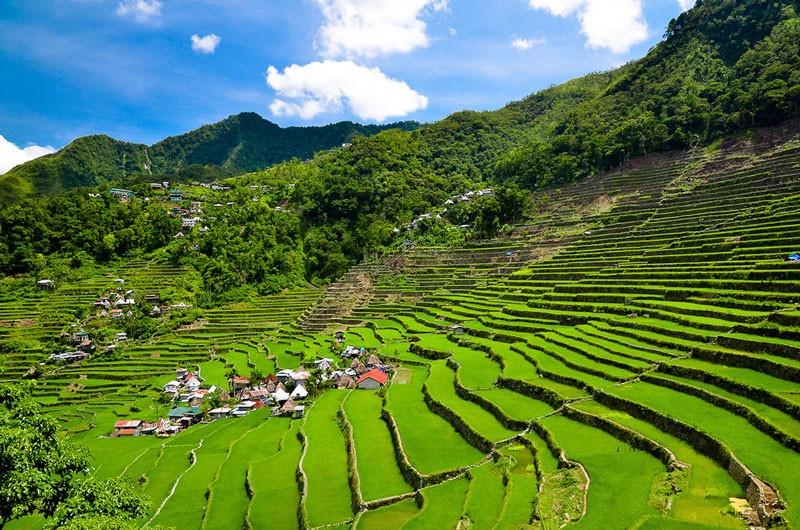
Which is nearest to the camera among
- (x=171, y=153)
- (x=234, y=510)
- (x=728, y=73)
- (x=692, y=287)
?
(x=234, y=510)

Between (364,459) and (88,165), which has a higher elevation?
(88,165)

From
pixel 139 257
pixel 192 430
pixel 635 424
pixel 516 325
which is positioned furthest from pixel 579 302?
pixel 139 257

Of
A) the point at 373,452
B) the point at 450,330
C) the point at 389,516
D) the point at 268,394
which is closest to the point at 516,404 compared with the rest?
the point at 373,452

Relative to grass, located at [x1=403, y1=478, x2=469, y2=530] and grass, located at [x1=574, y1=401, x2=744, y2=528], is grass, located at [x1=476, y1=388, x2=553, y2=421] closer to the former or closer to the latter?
grass, located at [x1=403, y1=478, x2=469, y2=530]

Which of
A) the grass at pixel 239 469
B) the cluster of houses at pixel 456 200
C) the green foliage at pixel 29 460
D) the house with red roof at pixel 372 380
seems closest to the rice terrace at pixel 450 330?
the green foliage at pixel 29 460

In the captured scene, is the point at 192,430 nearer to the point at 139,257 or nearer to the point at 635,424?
the point at 635,424

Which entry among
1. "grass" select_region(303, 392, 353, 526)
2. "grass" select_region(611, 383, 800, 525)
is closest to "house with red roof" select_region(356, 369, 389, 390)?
"grass" select_region(303, 392, 353, 526)
